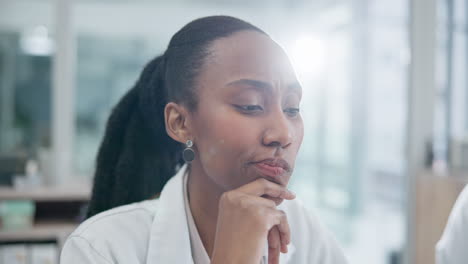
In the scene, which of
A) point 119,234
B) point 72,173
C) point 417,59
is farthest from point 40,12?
point 119,234

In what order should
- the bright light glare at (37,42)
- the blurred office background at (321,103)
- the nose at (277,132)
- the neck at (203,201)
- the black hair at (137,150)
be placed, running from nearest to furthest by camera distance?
the nose at (277,132) < the neck at (203,201) < the black hair at (137,150) < the blurred office background at (321,103) < the bright light glare at (37,42)

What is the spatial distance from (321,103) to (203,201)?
1940mm

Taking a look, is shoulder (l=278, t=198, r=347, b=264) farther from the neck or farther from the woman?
the neck

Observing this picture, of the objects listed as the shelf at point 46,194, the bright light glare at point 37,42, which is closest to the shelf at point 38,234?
the shelf at point 46,194

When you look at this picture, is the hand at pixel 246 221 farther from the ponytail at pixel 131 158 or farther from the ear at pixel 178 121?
the ponytail at pixel 131 158

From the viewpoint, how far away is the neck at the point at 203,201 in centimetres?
71

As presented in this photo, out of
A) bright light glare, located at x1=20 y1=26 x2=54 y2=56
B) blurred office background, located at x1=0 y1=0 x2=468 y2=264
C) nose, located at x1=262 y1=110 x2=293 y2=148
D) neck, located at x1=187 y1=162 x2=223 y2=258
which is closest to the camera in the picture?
nose, located at x1=262 y1=110 x2=293 y2=148

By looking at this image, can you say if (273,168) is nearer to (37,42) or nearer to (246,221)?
(246,221)

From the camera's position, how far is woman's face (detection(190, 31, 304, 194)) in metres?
0.61

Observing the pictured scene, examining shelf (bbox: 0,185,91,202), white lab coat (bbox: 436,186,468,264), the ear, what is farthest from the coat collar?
shelf (bbox: 0,185,91,202)

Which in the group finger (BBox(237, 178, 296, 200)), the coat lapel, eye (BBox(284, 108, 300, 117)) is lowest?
the coat lapel

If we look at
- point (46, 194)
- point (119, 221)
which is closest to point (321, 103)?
point (46, 194)

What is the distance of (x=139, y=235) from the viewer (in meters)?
0.79

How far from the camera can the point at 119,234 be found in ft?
2.53
